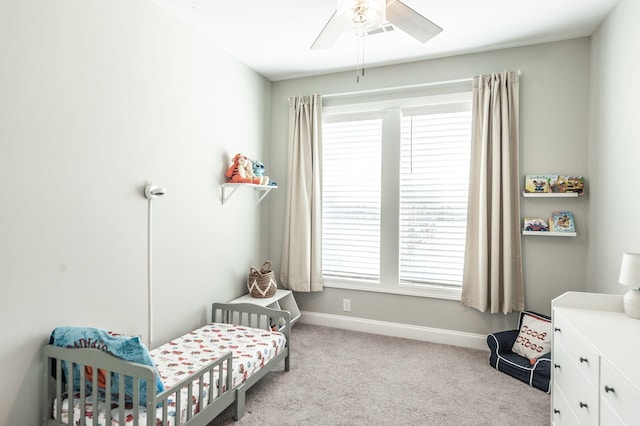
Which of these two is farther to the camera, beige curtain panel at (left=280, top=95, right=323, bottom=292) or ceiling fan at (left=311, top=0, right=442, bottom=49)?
beige curtain panel at (left=280, top=95, right=323, bottom=292)

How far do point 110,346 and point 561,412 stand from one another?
2.25 meters

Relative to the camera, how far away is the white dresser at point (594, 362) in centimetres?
126

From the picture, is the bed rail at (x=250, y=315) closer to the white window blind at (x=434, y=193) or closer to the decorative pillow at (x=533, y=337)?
the white window blind at (x=434, y=193)

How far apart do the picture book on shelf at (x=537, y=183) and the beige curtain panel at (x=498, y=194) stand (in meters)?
0.08

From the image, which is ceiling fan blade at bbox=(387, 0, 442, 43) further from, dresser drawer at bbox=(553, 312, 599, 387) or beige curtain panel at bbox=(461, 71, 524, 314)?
dresser drawer at bbox=(553, 312, 599, 387)

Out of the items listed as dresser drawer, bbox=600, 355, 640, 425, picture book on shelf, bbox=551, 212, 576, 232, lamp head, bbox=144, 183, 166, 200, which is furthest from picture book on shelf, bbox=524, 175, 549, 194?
lamp head, bbox=144, 183, 166, 200

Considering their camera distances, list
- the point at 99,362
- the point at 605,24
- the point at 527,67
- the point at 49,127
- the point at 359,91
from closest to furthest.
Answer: the point at 99,362, the point at 49,127, the point at 605,24, the point at 527,67, the point at 359,91

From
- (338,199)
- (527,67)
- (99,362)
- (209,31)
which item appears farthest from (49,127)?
(527,67)

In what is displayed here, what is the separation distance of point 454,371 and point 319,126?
8.25ft

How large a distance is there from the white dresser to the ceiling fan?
5.21ft

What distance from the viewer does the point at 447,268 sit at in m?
3.34

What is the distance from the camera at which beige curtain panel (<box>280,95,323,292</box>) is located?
371cm

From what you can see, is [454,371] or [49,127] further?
[454,371]

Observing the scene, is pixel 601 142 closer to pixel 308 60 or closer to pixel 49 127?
pixel 308 60
